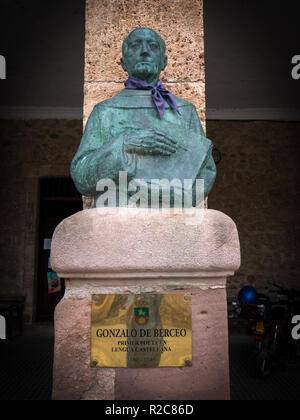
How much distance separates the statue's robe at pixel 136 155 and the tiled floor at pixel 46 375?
247 centimetres

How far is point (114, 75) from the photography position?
7.32 ft

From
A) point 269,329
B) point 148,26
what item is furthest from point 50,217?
point 148,26

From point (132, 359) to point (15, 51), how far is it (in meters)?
4.69

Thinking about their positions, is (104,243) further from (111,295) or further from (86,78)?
(86,78)

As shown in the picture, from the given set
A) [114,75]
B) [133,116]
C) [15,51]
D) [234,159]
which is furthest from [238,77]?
[133,116]

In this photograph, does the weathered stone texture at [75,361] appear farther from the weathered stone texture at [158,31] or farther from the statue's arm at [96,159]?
the weathered stone texture at [158,31]

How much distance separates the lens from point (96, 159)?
157cm

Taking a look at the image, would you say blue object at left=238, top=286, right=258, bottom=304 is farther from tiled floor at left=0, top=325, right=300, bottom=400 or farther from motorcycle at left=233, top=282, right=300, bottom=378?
tiled floor at left=0, top=325, right=300, bottom=400

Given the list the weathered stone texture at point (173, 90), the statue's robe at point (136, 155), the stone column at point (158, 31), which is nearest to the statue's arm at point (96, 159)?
the statue's robe at point (136, 155)

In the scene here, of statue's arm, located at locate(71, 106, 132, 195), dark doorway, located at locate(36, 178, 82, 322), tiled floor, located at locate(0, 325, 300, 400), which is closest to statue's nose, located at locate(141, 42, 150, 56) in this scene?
statue's arm, located at locate(71, 106, 132, 195)

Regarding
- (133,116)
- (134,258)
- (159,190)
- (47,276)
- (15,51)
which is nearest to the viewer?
(134,258)

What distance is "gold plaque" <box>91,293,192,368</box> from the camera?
1414 millimetres

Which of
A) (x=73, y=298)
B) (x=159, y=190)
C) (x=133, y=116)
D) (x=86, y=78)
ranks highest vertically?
(x=86, y=78)

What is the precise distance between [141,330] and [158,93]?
1012mm
